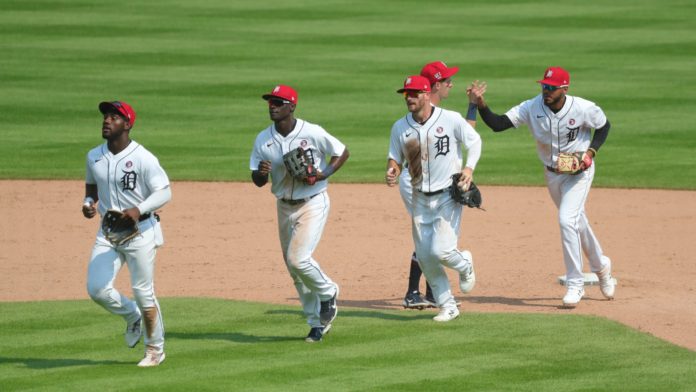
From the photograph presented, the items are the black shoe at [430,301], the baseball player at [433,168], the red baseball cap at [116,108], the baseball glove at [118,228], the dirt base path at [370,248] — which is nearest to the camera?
the baseball glove at [118,228]

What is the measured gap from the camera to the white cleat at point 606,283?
1205 cm

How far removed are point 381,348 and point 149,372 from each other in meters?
1.82

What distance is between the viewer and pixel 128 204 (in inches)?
374

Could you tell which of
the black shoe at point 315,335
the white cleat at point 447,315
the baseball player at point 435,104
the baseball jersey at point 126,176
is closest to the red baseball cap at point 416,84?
the baseball player at point 435,104

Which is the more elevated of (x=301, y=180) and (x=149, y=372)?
(x=301, y=180)

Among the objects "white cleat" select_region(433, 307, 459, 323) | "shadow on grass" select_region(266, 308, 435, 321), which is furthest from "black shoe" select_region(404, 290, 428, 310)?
"white cleat" select_region(433, 307, 459, 323)

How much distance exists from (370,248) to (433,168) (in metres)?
3.89

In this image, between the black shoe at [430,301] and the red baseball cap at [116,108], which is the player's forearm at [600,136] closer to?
the black shoe at [430,301]

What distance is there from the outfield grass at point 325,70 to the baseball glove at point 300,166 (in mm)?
8395

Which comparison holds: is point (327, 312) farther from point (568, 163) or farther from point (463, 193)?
point (568, 163)

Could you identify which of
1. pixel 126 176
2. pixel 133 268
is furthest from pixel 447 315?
pixel 126 176

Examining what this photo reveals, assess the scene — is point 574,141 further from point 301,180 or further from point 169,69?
point 169,69

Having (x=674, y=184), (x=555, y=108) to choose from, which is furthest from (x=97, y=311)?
(x=674, y=184)

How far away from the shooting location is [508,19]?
95.7ft
